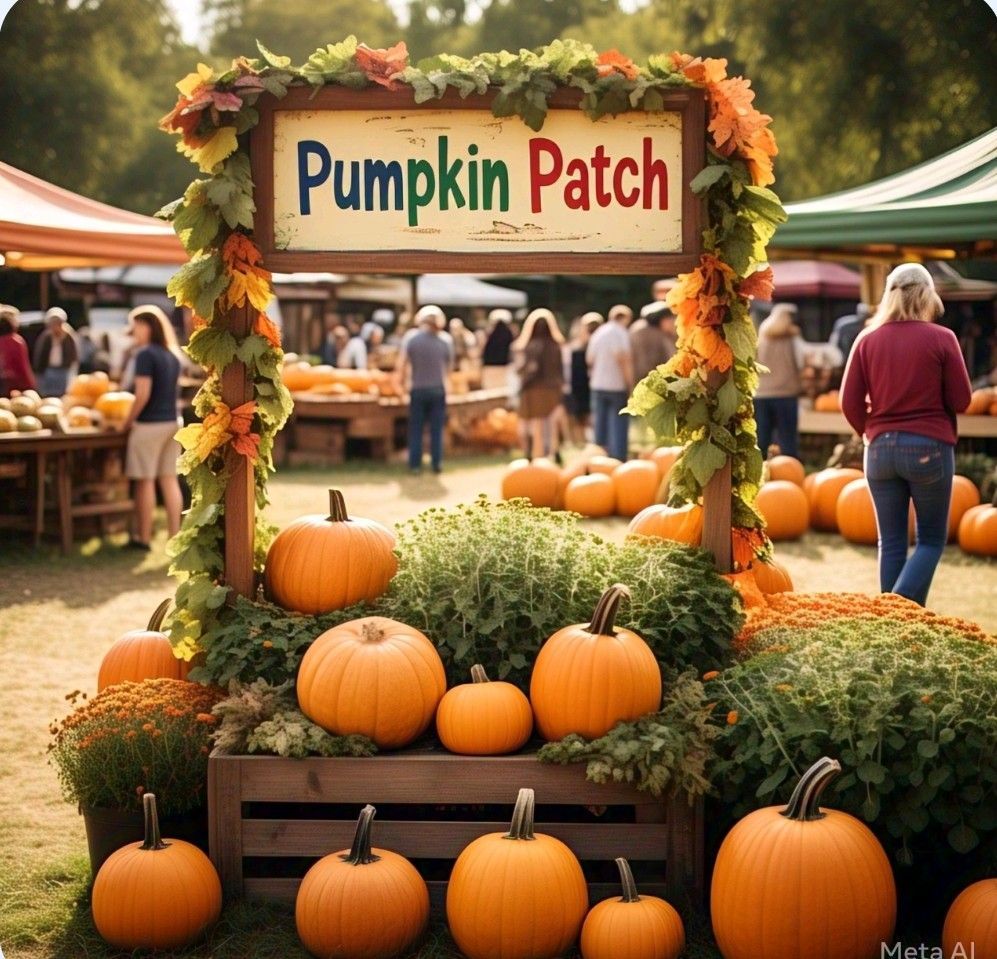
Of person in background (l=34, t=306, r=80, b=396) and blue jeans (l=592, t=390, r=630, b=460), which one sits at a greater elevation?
person in background (l=34, t=306, r=80, b=396)

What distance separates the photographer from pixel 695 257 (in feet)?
15.1

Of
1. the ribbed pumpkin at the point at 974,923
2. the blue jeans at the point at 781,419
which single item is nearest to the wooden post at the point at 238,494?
the ribbed pumpkin at the point at 974,923

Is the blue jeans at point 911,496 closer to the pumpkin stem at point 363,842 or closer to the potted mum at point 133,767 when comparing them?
the pumpkin stem at point 363,842

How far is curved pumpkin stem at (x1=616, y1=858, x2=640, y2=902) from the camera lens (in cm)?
380

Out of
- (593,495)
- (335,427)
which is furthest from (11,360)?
(335,427)

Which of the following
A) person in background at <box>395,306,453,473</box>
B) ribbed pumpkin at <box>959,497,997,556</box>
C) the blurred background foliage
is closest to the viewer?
ribbed pumpkin at <box>959,497,997,556</box>

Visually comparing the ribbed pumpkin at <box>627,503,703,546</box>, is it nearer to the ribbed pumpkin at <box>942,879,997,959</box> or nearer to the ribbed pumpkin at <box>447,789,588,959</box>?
the ribbed pumpkin at <box>447,789,588,959</box>

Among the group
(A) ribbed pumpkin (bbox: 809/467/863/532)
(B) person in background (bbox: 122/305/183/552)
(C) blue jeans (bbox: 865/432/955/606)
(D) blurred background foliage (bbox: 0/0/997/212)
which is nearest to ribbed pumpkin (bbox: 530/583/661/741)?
(C) blue jeans (bbox: 865/432/955/606)

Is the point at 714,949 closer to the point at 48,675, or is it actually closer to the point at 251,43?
the point at 48,675

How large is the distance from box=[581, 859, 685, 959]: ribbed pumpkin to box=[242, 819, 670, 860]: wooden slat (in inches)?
9.9

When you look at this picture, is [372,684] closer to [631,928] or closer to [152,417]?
[631,928]

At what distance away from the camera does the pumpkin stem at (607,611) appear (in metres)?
4.20

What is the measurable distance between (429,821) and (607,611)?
2.85 ft

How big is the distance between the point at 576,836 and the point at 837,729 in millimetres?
866
